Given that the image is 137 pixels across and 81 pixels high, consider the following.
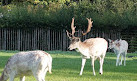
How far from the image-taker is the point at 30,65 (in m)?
9.38

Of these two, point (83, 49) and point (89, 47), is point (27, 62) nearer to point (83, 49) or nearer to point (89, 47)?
point (83, 49)

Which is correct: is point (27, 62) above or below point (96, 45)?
above

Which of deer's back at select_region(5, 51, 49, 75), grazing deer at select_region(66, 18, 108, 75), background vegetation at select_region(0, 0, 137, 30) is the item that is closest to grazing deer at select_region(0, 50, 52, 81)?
deer's back at select_region(5, 51, 49, 75)

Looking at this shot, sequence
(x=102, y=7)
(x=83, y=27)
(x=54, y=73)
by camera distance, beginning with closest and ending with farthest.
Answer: (x=54, y=73)
(x=83, y=27)
(x=102, y=7)

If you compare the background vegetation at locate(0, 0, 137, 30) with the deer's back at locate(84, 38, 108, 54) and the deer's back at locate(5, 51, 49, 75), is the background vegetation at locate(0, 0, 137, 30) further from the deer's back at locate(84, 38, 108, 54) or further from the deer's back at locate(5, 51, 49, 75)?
the deer's back at locate(5, 51, 49, 75)

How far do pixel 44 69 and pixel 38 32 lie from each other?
23250 mm

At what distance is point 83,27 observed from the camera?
31.9 m

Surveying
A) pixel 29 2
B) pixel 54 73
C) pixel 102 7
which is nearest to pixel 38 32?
pixel 102 7

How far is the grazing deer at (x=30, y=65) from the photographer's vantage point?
9.23 meters

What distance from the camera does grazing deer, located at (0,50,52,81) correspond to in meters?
9.23

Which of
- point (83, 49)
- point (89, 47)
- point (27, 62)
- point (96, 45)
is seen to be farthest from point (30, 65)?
point (96, 45)

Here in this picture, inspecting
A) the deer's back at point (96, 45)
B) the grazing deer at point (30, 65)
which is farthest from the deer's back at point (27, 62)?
the deer's back at point (96, 45)

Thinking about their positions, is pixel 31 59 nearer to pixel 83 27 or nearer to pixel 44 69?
pixel 44 69

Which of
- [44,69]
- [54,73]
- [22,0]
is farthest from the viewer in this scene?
[22,0]
